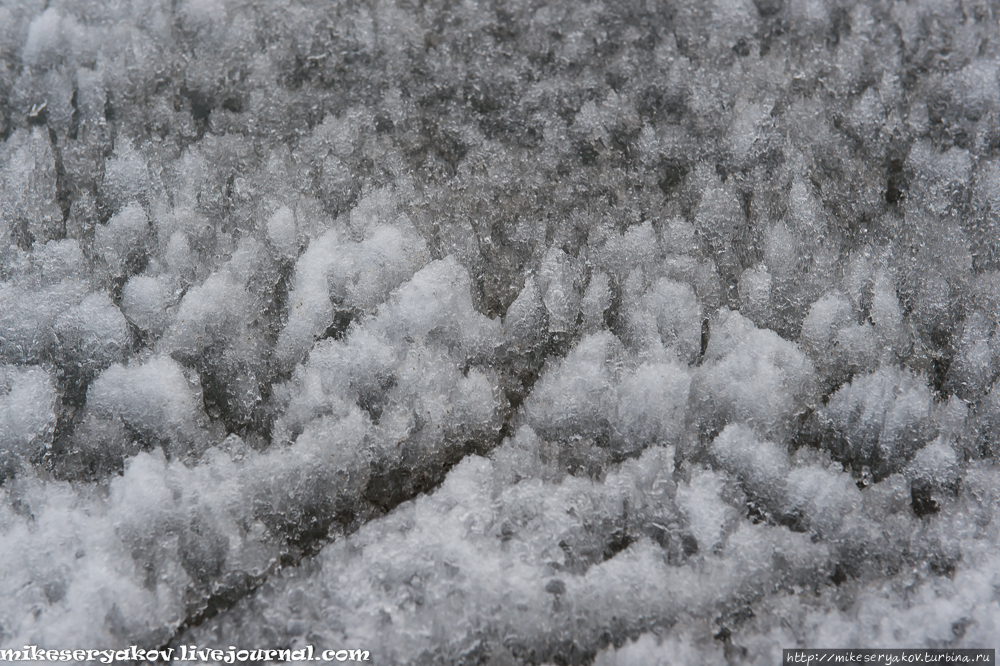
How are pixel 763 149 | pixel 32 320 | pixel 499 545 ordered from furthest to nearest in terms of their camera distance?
pixel 763 149 < pixel 32 320 < pixel 499 545

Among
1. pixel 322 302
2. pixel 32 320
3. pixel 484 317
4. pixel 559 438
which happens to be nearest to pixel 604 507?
pixel 559 438

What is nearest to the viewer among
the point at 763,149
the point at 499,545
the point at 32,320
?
the point at 499,545

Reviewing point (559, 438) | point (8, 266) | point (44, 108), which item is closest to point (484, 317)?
point (559, 438)

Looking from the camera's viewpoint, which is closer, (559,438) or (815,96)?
(559,438)

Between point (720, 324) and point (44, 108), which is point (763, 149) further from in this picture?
point (44, 108)

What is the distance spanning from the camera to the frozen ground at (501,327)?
1.80ft

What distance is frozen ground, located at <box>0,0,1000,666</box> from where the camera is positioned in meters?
0.55

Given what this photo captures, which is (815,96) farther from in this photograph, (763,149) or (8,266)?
(8,266)

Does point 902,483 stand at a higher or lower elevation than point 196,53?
lower

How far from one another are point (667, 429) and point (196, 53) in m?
0.64

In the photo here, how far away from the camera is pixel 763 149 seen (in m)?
0.76

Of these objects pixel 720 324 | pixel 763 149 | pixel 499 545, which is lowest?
pixel 499 545

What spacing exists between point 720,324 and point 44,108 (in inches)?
28.5

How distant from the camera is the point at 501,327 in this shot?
2.19 feet
